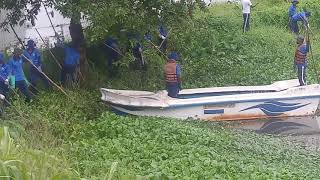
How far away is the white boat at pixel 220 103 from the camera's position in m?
13.7

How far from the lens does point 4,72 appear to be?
42.2 ft

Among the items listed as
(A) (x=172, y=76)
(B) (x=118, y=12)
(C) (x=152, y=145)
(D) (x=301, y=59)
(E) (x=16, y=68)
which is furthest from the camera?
(D) (x=301, y=59)

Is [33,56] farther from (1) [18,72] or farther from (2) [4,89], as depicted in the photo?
(2) [4,89]

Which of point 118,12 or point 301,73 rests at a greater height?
point 118,12

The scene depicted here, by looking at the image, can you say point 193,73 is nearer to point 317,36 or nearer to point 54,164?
point 317,36

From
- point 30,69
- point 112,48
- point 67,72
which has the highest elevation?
point 112,48

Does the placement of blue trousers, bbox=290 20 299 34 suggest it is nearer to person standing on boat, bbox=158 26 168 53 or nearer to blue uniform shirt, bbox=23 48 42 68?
person standing on boat, bbox=158 26 168 53

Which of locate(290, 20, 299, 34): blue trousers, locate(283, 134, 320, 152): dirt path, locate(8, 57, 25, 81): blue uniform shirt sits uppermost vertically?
locate(290, 20, 299, 34): blue trousers

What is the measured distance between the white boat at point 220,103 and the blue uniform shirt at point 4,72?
7.05ft

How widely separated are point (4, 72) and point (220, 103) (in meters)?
4.86

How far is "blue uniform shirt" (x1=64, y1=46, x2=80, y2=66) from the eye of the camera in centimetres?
1423

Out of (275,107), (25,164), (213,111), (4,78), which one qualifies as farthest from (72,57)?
(25,164)

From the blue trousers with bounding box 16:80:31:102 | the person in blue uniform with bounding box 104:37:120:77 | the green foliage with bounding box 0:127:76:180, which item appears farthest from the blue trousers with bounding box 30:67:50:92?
the green foliage with bounding box 0:127:76:180

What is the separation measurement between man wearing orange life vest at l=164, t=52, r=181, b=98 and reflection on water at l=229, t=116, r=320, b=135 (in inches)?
60.5
